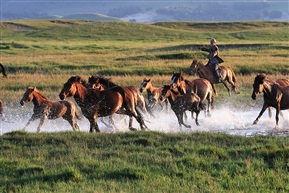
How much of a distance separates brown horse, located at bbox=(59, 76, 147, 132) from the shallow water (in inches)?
45.6

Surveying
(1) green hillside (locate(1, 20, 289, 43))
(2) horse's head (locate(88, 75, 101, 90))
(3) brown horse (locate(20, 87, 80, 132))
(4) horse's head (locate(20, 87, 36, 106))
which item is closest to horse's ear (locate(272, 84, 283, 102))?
(2) horse's head (locate(88, 75, 101, 90))

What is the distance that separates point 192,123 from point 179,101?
1877mm

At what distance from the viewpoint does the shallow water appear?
1579 cm

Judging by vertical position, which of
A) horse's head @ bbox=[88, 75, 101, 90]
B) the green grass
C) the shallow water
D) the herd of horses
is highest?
horse's head @ bbox=[88, 75, 101, 90]

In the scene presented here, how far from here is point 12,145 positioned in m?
11.9

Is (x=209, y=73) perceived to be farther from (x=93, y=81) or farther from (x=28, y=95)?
(x=28, y=95)

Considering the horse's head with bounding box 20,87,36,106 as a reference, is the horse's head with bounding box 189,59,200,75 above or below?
above

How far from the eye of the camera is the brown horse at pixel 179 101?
15.9 meters

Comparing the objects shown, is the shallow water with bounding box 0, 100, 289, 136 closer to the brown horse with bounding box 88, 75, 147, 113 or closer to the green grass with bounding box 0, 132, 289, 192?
the brown horse with bounding box 88, 75, 147, 113

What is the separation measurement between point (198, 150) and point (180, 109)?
5082 millimetres

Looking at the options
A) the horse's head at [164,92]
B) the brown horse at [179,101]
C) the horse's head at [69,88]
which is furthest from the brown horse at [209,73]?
the horse's head at [69,88]

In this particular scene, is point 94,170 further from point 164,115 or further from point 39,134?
point 164,115

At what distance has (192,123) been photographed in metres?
17.8

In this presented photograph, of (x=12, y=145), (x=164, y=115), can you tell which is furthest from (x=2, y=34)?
(x=12, y=145)
